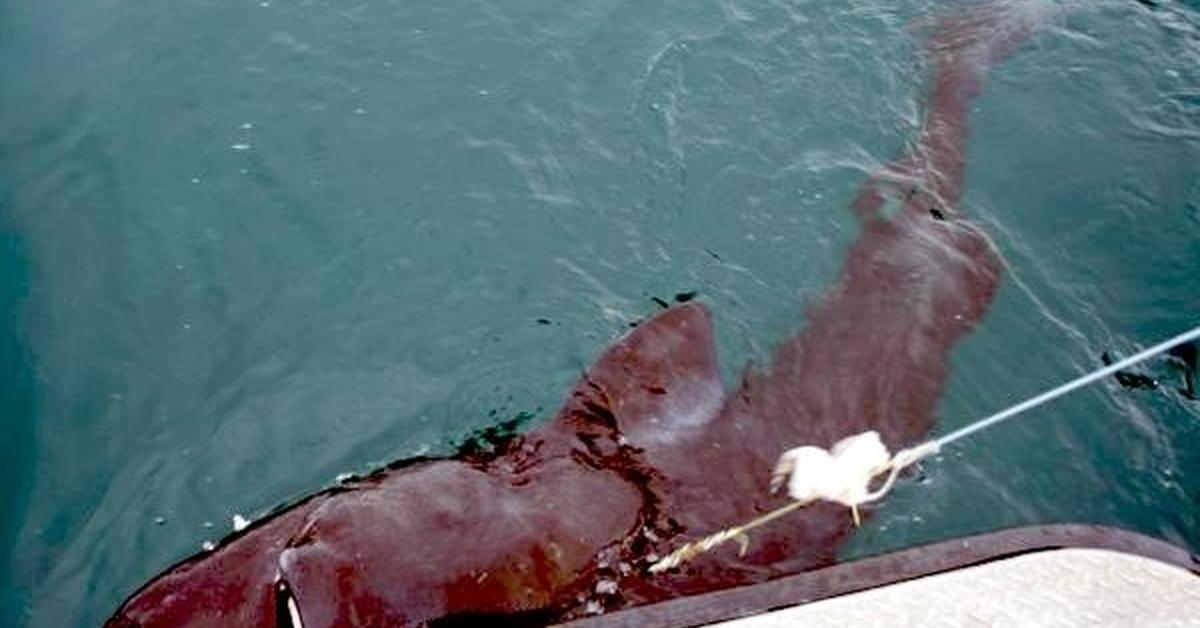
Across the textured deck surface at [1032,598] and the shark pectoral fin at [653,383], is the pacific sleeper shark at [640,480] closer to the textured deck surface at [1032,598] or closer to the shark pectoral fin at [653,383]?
the shark pectoral fin at [653,383]

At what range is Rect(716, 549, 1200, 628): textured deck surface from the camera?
3707 mm

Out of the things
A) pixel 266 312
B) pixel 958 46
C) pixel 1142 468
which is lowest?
pixel 1142 468

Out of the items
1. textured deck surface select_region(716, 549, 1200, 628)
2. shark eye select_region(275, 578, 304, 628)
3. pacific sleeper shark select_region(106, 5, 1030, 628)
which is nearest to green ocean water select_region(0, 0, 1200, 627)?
pacific sleeper shark select_region(106, 5, 1030, 628)

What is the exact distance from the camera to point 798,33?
259 inches

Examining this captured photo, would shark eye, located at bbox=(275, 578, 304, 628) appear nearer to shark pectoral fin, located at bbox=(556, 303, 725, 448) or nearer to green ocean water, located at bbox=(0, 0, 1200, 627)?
green ocean water, located at bbox=(0, 0, 1200, 627)

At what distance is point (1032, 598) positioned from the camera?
12.7 ft

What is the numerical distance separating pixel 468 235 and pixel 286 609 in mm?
2553

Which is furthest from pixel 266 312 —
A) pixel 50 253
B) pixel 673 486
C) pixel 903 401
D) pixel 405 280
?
pixel 903 401

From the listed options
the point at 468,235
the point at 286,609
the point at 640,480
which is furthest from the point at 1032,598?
the point at 468,235

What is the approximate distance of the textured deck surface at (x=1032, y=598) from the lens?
3.71 meters

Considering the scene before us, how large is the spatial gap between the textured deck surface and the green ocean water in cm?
61

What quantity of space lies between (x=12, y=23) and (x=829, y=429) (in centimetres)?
483

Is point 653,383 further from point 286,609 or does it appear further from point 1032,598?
point 286,609

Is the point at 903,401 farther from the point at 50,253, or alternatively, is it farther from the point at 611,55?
the point at 50,253
